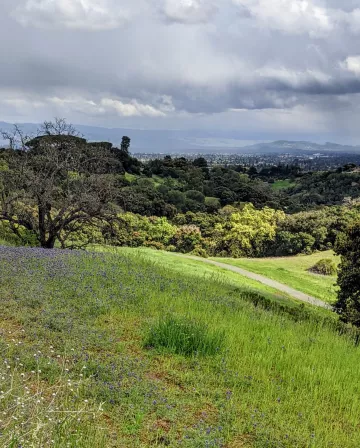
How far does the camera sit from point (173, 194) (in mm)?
72562

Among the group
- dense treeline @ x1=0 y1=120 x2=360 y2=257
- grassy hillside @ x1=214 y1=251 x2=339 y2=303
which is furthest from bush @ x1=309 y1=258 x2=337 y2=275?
dense treeline @ x1=0 y1=120 x2=360 y2=257

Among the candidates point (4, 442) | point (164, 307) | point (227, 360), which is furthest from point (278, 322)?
point (4, 442)

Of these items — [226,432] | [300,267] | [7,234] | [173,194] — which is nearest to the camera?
[226,432]

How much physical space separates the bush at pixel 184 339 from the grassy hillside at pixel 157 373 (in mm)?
17

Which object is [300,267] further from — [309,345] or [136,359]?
[136,359]

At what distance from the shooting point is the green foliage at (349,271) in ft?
50.2

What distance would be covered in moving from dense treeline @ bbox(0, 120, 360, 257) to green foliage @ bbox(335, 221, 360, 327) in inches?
437

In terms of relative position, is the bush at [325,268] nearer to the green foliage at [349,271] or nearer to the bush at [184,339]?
the green foliage at [349,271]

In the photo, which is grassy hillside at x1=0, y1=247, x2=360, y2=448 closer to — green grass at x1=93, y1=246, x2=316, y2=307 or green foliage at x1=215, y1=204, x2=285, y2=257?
green grass at x1=93, y1=246, x2=316, y2=307

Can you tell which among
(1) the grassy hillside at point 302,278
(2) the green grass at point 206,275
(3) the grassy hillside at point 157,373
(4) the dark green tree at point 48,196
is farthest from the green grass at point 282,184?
(3) the grassy hillside at point 157,373

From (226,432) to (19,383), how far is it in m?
2.22

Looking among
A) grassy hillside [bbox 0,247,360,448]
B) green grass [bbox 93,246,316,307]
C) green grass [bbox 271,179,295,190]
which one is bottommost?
green grass [bbox 93,246,316,307]

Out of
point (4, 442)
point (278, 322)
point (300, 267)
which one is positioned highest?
point (4, 442)

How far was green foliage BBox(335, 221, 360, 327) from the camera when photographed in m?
15.3
